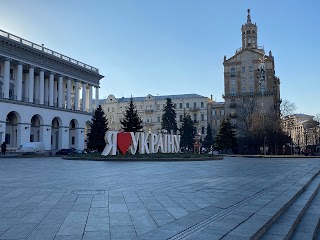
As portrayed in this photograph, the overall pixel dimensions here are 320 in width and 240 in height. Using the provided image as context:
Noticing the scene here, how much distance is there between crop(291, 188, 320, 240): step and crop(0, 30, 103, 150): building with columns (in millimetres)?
45937

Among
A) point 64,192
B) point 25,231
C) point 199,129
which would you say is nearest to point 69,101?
point 199,129

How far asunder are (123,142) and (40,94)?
94.8ft

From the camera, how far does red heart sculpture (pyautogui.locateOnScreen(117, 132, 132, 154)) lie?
32.6 meters

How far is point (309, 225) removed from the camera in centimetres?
635

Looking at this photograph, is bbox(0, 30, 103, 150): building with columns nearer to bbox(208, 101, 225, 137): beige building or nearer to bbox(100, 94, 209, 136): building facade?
bbox(100, 94, 209, 136): building facade

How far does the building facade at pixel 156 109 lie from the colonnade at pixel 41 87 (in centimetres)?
3449

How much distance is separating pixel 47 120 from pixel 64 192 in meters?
48.6

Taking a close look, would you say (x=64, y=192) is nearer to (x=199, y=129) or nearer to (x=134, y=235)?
(x=134, y=235)

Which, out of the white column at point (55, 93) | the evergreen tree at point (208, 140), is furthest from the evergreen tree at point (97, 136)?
the evergreen tree at point (208, 140)

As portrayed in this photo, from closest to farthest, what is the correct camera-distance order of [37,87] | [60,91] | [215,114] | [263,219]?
1. [263,219]
2. [37,87]
3. [60,91]
4. [215,114]

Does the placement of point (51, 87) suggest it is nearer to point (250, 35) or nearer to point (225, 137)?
point (225, 137)

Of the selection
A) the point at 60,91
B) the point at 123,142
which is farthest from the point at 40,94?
the point at 123,142

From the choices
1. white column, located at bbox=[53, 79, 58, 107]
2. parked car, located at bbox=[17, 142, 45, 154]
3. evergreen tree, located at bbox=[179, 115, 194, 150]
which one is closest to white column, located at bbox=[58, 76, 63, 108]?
white column, located at bbox=[53, 79, 58, 107]

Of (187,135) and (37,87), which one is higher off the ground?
(37,87)
